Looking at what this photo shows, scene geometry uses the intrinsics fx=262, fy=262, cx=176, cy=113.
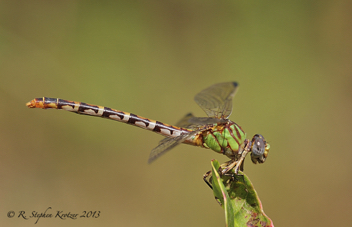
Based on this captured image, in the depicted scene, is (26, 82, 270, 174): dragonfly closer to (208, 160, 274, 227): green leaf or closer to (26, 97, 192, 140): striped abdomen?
(26, 97, 192, 140): striped abdomen

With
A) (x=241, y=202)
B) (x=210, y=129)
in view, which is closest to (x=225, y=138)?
(x=210, y=129)

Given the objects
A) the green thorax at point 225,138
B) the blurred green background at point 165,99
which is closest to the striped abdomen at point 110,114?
the green thorax at point 225,138

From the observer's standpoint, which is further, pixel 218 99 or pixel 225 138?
pixel 218 99

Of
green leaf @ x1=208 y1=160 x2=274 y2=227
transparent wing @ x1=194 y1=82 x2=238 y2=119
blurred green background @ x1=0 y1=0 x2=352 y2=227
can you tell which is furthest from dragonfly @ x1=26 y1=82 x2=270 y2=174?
blurred green background @ x1=0 y1=0 x2=352 y2=227

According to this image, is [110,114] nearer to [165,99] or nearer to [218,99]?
[218,99]

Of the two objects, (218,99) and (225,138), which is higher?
(218,99)

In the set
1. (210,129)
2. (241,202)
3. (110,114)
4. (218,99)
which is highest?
(218,99)
